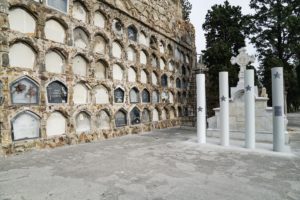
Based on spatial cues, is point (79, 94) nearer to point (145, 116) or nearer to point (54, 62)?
point (54, 62)

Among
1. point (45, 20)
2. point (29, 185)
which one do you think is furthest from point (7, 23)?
point (29, 185)

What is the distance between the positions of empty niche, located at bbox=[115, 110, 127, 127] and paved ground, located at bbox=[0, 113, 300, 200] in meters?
2.44

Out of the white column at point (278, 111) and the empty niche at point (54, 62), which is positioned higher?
the empty niche at point (54, 62)

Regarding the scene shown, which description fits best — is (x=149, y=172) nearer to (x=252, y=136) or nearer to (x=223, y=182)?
(x=223, y=182)

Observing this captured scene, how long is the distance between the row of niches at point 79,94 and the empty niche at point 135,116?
32cm

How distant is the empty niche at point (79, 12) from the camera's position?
671 cm

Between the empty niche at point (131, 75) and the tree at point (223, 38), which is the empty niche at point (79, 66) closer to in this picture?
the empty niche at point (131, 75)

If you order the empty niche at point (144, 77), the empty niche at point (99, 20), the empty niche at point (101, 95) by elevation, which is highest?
the empty niche at point (99, 20)

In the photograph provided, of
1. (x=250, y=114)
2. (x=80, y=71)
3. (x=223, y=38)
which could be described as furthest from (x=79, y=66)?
(x=223, y=38)

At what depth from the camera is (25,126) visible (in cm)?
524

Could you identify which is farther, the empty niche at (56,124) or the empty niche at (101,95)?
the empty niche at (101,95)

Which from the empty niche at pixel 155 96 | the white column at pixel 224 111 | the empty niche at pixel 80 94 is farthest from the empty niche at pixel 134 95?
the white column at pixel 224 111

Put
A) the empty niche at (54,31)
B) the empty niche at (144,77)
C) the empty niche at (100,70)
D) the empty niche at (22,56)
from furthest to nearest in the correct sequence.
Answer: the empty niche at (144,77) < the empty niche at (100,70) < the empty niche at (54,31) < the empty niche at (22,56)

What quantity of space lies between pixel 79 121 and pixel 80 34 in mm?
A: 2707
